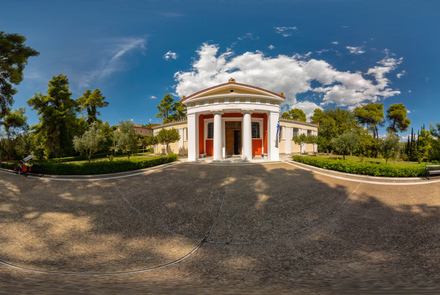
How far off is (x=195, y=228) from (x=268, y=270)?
252cm

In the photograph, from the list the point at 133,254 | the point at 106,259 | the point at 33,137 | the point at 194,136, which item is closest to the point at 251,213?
the point at 133,254

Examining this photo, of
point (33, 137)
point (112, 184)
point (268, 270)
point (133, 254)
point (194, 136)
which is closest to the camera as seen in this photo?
point (268, 270)

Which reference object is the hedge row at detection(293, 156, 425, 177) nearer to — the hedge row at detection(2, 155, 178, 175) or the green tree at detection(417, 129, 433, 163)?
the hedge row at detection(2, 155, 178, 175)

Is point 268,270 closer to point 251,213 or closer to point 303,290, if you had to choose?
point 303,290

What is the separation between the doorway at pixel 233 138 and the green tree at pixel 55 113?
23719mm

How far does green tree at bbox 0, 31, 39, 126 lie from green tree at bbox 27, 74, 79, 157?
9.39 meters

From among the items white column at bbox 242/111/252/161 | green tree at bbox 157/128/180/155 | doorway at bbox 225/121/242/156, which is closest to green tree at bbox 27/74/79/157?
green tree at bbox 157/128/180/155

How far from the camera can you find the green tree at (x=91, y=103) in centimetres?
3750

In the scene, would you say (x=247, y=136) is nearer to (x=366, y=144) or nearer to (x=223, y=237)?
(x=223, y=237)

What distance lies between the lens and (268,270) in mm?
3426

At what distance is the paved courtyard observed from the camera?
3.01 metres

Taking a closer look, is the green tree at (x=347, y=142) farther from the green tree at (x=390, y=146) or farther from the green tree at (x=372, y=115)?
the green tree at (x=372, y=115)

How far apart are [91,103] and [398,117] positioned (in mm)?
67504

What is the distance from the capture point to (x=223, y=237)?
4758mm
